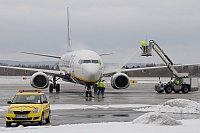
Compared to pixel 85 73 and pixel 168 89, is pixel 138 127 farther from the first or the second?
pixel 168 89

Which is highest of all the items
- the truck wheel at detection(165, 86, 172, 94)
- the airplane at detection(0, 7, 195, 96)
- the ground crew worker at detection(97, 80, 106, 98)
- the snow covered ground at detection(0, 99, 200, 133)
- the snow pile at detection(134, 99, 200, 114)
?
the airplane at detection(0, 7, 195, 96)

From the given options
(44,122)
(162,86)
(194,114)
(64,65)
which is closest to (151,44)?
(162,86)

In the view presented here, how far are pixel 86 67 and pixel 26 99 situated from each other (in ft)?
53.5

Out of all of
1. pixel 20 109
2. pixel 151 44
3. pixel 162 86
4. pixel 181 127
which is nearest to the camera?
pixel 181 127

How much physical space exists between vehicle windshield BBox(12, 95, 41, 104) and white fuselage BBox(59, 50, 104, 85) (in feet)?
51.0

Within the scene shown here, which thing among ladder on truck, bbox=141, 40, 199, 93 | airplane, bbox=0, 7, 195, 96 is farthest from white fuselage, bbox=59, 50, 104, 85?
ladder on truck, bbox=141, 40, 199, 93

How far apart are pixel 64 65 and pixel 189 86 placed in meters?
11.4

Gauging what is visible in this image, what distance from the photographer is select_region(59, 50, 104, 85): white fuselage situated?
34000 millimetres

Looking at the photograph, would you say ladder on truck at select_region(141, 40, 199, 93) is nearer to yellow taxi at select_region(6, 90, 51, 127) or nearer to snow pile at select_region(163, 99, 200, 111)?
snow pile at select_region(163, 99, 200, 111)

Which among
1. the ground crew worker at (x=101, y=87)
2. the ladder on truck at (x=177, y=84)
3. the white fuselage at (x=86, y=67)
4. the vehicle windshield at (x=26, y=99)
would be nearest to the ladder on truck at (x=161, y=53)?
the ladder on truck at (x=177, y=84)

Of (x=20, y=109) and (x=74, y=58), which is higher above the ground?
(x=74, y=58)

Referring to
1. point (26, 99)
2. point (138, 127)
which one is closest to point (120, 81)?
point (26, 99)

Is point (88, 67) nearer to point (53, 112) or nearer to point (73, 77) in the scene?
point (73, 77)

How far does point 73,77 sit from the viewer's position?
1464 inches
